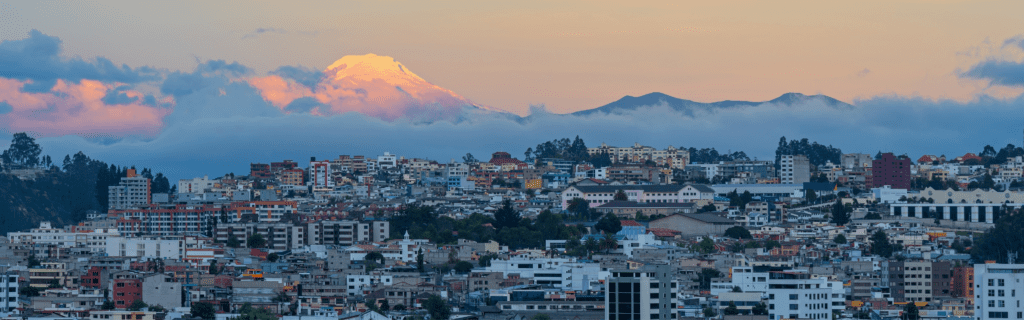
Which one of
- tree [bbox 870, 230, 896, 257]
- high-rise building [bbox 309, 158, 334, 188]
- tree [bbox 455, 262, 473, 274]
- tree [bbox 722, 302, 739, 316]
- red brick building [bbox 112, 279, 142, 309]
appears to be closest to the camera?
tree [bbox 722, 302, 739, 316]

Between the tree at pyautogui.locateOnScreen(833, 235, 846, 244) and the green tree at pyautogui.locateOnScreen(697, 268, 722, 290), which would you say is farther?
the tree at pyautogui.locateOnScreen(833, 235, 846, 244)

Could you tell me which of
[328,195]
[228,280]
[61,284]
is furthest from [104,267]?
[328,195]

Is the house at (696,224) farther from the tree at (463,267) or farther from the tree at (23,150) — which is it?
the tree at (23,150)

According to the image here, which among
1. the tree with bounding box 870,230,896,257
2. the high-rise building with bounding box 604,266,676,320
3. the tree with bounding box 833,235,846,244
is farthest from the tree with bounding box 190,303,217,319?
the tree with bounding box 833,235,846,244

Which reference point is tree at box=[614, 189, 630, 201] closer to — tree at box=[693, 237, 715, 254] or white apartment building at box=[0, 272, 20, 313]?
tree at box=[693, 237, 715, 254]

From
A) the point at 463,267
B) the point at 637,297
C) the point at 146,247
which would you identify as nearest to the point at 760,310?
the point at 637,297

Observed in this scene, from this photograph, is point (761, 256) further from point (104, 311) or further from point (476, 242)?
point (104, 311)
